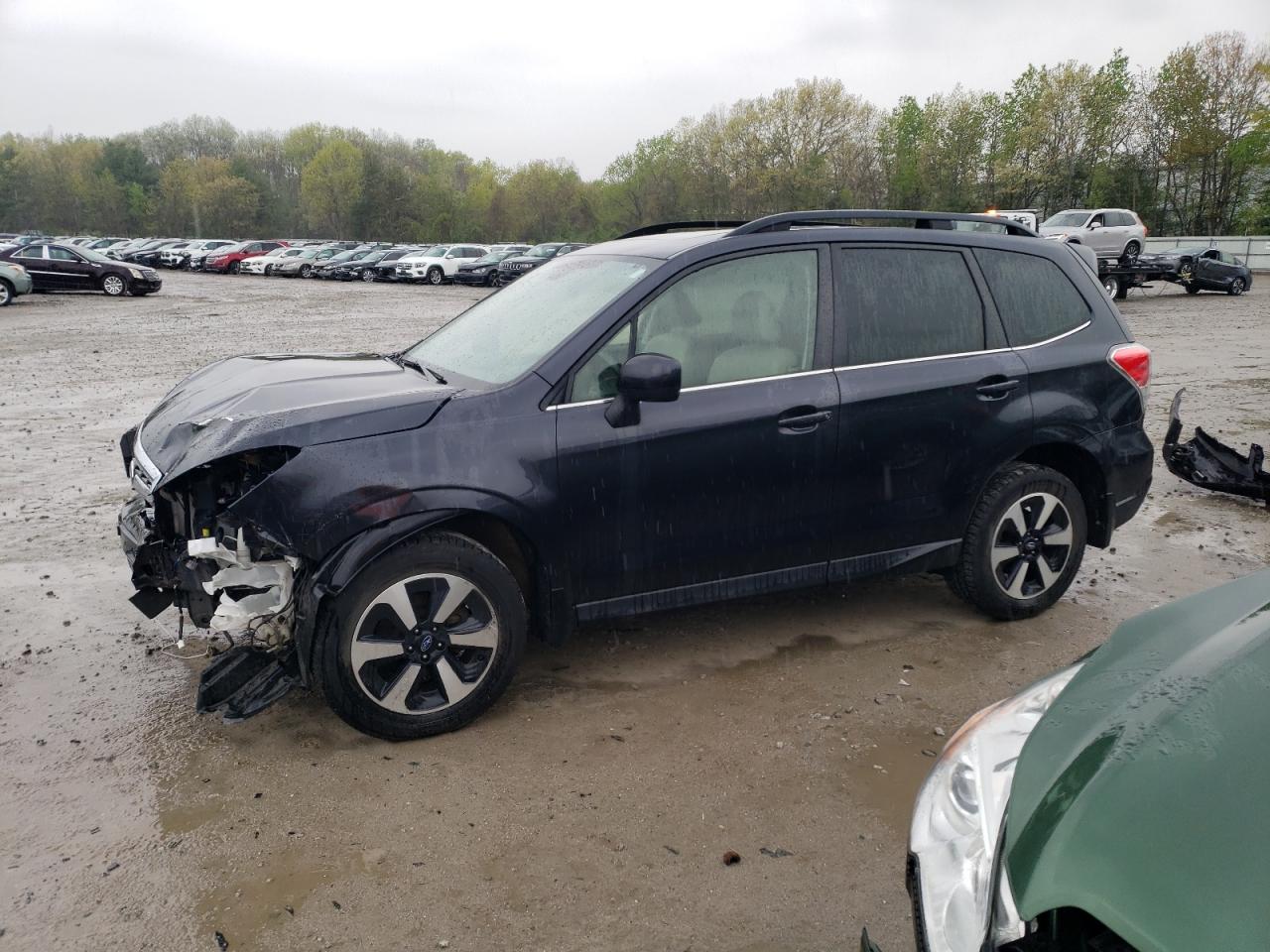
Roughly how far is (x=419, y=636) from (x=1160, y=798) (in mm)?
2601

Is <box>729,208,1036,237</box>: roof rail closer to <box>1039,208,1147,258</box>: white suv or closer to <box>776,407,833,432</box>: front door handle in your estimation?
<box>776,407,833,432</box>: front door handle

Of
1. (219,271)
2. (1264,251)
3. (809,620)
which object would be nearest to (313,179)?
(219,271)

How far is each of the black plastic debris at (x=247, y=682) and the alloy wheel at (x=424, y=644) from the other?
29 centimetres

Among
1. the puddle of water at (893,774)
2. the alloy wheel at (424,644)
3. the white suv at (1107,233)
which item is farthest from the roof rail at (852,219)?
the white suv at (1107,233)

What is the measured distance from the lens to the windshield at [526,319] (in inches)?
162

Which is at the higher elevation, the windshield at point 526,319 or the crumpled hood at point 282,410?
the windshield at point 526,319

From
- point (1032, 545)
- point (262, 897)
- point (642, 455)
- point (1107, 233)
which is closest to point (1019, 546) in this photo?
point (1032, 545)

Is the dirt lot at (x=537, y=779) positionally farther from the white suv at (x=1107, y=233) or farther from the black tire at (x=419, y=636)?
the white suv at (x=1107, y=233)

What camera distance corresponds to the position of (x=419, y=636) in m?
3.70

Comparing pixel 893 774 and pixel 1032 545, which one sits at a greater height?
pixel 1032 545

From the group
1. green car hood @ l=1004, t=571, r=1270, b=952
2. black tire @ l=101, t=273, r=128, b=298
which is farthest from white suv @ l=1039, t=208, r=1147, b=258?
green car hood @ l=1004, t=571, r=1270, b=952

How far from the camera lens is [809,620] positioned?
4.99m

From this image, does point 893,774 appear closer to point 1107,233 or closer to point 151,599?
point 151,599

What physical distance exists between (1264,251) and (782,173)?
105ft
